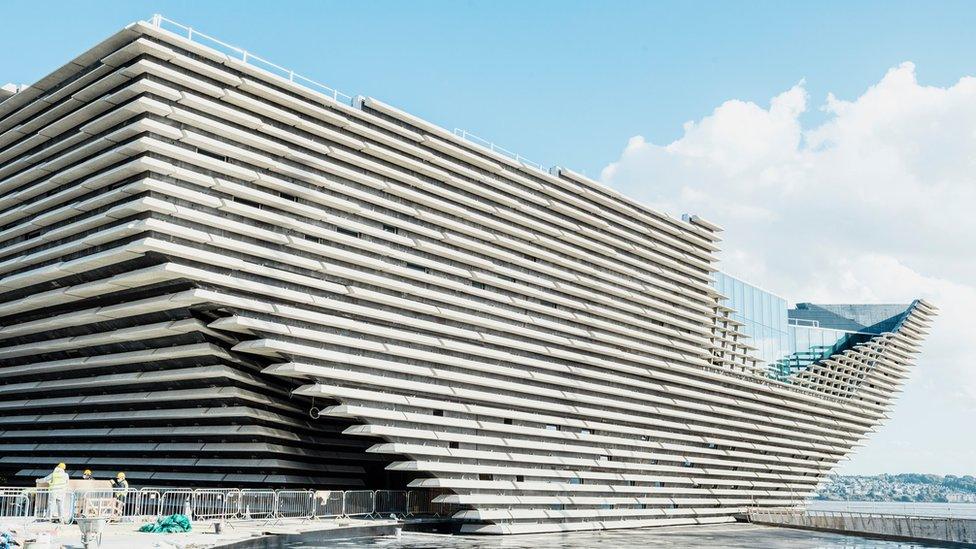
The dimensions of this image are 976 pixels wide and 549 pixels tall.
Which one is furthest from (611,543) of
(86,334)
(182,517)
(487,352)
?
(86,334)

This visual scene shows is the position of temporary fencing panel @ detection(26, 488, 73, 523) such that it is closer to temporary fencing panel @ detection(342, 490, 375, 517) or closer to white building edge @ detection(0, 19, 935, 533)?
white building edge @ detection(0, 19, 935, 533)

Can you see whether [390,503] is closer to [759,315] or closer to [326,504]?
[326,504]

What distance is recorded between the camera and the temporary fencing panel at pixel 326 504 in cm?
3756

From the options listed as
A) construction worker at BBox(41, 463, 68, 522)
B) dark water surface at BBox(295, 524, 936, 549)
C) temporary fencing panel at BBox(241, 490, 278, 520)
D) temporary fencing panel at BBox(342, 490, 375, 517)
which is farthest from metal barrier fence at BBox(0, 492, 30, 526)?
temporary fencing panel at BBox(342, 490, 375, 517)

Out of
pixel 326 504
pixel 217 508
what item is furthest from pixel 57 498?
pixel 326 504

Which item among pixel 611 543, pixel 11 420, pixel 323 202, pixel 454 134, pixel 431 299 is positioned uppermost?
pixel 454 134

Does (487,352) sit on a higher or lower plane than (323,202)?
lower

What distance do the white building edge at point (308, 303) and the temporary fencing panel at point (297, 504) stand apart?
11.7 ft

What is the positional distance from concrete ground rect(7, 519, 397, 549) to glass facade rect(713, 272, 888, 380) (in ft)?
140

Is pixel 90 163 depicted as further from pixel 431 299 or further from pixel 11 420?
pixel 11 420

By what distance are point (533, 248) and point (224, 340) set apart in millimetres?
19875

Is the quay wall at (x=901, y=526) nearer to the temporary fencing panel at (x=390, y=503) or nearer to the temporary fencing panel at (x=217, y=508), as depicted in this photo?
the temporary fencing panel at (x=390, y=503)

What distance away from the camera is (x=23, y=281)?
137ft

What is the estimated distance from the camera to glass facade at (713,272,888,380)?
73875mm
